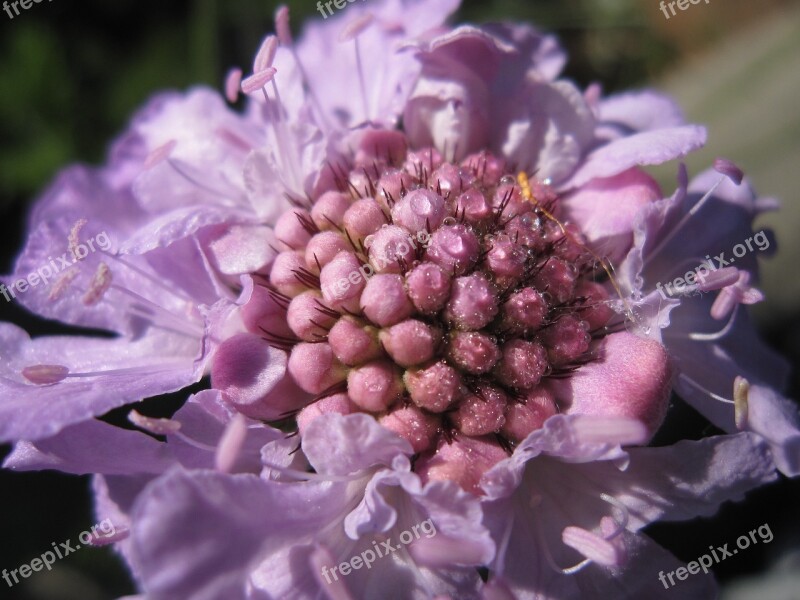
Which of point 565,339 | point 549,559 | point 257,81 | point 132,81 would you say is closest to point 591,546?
point 549,559

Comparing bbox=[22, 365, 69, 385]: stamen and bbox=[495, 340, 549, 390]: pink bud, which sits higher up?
bbox=[22, 365, 69, 385]: stamen

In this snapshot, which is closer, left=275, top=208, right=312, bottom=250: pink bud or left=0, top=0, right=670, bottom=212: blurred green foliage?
left=275, top=208, right=312, bottom=250: pink bud

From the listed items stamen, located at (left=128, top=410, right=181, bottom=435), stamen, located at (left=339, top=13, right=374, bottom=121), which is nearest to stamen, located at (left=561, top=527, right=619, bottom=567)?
stamen, located at (left=128, top=410, right=181, bottom=435)

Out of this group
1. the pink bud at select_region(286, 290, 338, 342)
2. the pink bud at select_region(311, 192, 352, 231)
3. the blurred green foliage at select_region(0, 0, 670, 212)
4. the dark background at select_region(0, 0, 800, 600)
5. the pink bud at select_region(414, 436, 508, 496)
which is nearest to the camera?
the pink bud at select_region(414, 436, 508, 496)

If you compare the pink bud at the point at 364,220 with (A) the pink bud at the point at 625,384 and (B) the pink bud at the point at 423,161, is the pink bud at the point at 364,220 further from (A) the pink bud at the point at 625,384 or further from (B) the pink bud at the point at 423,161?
(A) the pink bud at the point at 625,384

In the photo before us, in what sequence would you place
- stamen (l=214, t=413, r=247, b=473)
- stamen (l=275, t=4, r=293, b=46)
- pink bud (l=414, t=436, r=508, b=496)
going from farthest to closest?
stamen (l=275, t=4, r=293, b=46)
pink bud (l=414, t=436, r=508, b=496)
stamen (l=214, t=413, r=247, b=473)

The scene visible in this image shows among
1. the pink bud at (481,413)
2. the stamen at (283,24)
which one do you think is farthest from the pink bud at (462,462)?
the stamen at (283,24)

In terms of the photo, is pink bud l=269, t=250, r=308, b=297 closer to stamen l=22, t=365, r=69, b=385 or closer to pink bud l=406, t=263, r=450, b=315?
pink bud l=406, t=263, r=450, b=315

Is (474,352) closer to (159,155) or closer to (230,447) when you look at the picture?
(230,447)

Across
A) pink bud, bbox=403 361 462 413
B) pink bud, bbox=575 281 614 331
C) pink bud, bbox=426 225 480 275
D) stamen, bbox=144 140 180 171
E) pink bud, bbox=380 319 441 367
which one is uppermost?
stamen, bbox=144 140 180 171
